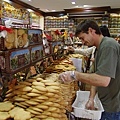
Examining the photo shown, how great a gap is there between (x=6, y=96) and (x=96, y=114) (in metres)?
0.96

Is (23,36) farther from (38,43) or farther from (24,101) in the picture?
(24,101)

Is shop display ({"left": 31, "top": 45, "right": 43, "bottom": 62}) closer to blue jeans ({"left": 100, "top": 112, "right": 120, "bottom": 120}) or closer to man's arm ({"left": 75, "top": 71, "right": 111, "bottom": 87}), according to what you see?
man's arm ({"left": 75, "top": 71, "right": 111, "bottom": 87})

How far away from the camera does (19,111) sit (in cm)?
118

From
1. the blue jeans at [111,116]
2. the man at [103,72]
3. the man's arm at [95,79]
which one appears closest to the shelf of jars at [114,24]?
the man at [103,72]

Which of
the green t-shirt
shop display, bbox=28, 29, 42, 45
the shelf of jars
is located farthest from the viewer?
the shelf of jars

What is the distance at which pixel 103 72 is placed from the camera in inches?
57.2

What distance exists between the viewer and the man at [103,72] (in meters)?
1.47

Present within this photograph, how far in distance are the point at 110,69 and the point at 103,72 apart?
63 mm

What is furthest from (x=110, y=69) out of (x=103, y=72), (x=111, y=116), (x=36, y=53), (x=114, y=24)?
(x=114, y=24)

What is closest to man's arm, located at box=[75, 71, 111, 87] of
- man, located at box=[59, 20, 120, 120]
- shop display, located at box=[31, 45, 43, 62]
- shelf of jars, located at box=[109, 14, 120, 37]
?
man, located at box=[59, 20, 120, 120]

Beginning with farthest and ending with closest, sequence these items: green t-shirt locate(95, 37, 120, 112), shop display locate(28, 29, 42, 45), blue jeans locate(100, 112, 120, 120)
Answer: blue jeans locate(100, 112, 120, 120) → shop display locate(28, 29, 42, 45) → green t-shirt locate(95, 37, 120, 112)

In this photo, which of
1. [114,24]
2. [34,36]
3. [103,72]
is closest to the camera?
[103,72]

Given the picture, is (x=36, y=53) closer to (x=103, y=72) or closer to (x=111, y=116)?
(x=103, y=72)

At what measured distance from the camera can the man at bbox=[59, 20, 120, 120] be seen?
4.81ft
